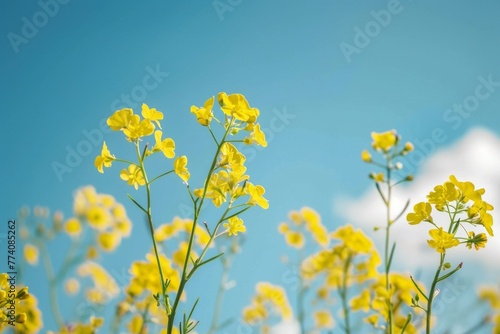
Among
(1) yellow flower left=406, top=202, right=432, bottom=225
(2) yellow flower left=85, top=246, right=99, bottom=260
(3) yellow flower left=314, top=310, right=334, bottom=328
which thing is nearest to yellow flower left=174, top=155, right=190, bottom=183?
(1) yellow flower left=406, top=202, right=432, bottom=225

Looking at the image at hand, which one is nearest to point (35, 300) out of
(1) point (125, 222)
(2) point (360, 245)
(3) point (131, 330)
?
(3) point (131, 330)

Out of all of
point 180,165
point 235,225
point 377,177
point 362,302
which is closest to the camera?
point 180,165

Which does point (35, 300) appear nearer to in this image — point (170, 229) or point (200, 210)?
point (170, 229)

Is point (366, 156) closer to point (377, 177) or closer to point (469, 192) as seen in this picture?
point (377, 177)

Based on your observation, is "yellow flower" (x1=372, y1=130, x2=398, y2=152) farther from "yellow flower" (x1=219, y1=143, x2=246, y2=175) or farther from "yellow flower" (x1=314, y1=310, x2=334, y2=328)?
"yellow flower" (x1=314, y1=310, x2=334, y2=328)

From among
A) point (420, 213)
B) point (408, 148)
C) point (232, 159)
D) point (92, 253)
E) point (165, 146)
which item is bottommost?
point (420, 213)

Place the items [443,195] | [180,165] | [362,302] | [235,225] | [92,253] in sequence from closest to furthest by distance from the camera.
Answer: [180,165], [235,225], [443,195], [362,302], [92,253]

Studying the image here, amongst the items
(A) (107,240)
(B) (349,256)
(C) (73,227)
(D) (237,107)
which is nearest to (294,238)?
(B) (349,256)
